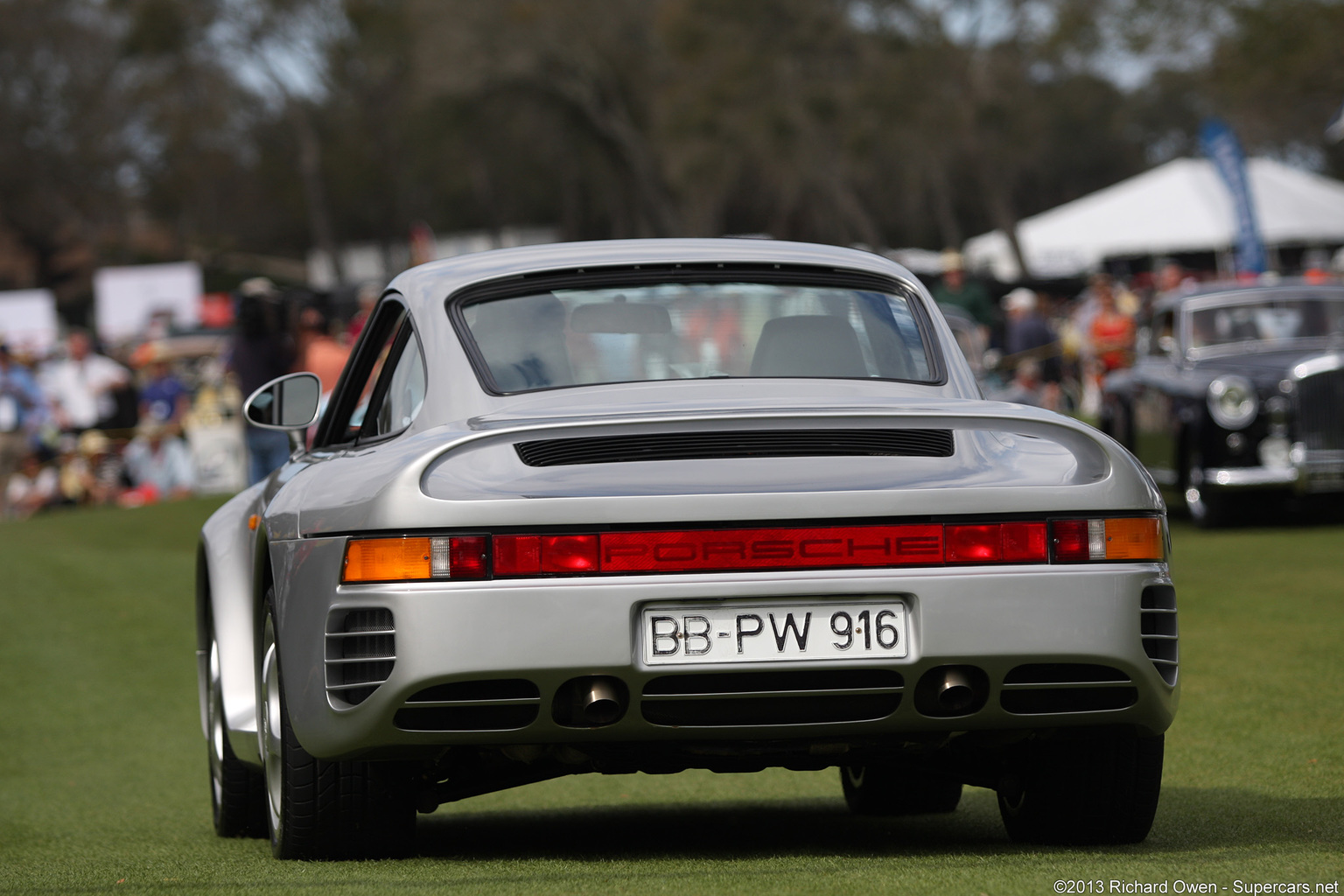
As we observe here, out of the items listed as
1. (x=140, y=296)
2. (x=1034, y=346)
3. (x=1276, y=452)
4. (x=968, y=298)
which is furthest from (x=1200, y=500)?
(x=140, y=296)

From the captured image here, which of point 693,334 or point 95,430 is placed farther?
point 95,430

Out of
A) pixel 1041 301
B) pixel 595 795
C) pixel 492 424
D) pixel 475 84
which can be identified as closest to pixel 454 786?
pixel 492 424

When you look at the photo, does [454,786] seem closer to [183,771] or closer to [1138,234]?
[183,771]

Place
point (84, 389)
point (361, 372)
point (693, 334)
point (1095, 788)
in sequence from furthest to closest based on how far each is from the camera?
point (84, 389) → point (361, 372) → point (693, 334) → point (1095, 788)

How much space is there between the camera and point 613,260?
16.4ft

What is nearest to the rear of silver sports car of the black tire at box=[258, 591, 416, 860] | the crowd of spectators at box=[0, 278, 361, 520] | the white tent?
the black tire at box=[258, 591, 416, 860]

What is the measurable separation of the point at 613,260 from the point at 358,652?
1.40m

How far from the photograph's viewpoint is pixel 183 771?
8.19 m

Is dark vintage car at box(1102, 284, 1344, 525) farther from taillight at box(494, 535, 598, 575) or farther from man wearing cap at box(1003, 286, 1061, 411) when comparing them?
taillight at box(494, 535, 598, 575)

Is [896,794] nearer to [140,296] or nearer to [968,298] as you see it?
[968,298]

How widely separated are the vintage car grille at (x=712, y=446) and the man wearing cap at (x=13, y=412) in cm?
1776

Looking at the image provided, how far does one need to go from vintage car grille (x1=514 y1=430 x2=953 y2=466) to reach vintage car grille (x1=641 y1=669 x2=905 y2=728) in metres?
0.45

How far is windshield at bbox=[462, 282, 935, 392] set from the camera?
4801mm

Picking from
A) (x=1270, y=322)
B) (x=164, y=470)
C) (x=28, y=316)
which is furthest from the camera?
(x=28, y=316)
